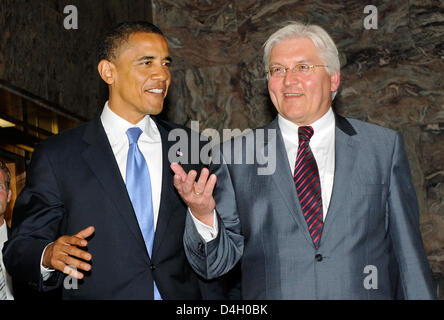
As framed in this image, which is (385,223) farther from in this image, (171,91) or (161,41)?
(171,91)

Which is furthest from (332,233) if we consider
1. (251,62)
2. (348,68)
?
(251,62)

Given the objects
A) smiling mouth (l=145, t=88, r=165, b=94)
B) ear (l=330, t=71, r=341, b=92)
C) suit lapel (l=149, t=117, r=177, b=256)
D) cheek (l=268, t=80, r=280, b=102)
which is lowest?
suit lapel (l=149, t=117, r=177, b=256)

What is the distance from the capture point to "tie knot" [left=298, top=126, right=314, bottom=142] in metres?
3.73

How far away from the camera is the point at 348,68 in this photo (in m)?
6.26

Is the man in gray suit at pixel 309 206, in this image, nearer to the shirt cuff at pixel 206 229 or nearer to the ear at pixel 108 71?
the shirt cuff at pixel 206 229

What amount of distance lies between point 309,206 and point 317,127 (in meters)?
Result: 0.51

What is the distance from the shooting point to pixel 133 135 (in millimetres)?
3877

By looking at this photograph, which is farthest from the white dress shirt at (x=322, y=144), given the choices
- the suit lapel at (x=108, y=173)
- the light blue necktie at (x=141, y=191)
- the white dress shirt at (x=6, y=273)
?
the white dress shirt at (x=6, y=273)

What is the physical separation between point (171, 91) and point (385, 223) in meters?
3.39

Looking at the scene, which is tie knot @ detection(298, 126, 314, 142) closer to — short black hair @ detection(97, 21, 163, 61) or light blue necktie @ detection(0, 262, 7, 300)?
short black hair @ detection(97, 21, 163, 61)

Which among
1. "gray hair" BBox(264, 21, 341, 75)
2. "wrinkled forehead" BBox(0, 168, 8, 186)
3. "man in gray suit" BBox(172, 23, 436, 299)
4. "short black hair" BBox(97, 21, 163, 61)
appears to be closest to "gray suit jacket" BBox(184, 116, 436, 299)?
"man in gray suit" BBox(172, 23, 436, 299)

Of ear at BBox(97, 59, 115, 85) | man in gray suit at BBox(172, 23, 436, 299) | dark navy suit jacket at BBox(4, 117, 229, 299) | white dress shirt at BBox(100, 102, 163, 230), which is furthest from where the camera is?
ear at BBox(97, 59, 115, 85)

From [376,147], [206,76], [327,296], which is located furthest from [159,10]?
[327,296]

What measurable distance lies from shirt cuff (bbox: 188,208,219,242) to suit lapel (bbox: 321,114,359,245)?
53cm
